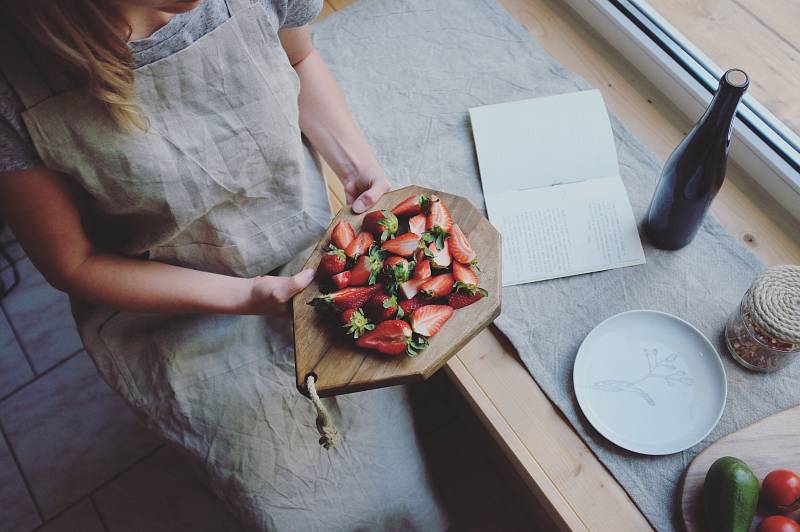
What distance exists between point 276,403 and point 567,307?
0.45 meters

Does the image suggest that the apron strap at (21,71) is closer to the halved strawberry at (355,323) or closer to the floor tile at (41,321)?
the halved strawberry at (355,323)

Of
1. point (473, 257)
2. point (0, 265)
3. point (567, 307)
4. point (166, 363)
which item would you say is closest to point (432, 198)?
point (473, 257)

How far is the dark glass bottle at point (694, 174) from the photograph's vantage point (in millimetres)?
732

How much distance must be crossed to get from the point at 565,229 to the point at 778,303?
11.5 inches

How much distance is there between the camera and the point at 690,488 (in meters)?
0.74

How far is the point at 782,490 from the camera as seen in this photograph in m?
0.70

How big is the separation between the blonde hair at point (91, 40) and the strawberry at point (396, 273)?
0.34m

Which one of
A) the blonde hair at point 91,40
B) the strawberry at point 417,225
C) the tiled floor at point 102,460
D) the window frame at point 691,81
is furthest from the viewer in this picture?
the tiled floor at point 102,460

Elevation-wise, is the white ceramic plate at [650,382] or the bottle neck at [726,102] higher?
the bottle neck at [726,102]

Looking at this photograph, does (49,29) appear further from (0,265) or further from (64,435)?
(0,265)

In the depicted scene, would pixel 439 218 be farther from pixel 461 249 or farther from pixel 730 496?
pixel 730 496

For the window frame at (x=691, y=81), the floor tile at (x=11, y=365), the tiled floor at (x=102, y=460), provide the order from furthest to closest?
the floor tile at (x=11, y=365)
the tiled floor at (x=102, y=460)
the window frame at (x=691, y=81)

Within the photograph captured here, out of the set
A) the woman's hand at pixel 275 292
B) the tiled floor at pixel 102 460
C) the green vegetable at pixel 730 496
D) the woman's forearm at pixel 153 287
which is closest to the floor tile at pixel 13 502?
the tiled floor at pixel 102 460

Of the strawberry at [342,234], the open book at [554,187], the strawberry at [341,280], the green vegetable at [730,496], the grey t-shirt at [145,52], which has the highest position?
the grey t-shirt at [145,52]
